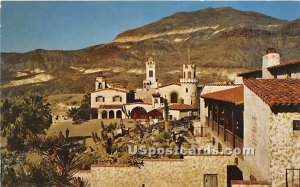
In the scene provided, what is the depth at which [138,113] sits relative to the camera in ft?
177

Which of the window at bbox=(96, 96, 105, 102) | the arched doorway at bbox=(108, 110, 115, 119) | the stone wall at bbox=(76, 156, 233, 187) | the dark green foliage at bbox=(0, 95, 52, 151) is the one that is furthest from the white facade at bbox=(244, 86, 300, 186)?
the window at bbox=(96, 96, 105, 102)

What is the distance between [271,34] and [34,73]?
330ft

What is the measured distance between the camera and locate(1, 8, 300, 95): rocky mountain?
115375 mm

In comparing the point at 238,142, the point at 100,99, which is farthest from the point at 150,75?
the point at 238,142

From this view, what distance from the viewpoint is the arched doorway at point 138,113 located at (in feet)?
171

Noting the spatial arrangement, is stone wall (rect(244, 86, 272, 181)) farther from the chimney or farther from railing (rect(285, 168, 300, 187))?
the chimney

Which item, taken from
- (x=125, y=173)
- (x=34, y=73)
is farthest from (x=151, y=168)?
(x=34, y=73)

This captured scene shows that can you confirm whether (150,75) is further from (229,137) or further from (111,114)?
(229,137)

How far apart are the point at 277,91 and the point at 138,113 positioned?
42.2 m

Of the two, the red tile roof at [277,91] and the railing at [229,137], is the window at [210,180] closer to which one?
the railing at [229,137]

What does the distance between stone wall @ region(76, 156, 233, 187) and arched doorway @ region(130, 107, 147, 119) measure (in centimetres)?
3498

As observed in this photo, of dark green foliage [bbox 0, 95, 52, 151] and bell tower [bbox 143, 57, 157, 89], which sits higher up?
bell tower [bbox 143, 57, 157, 89]

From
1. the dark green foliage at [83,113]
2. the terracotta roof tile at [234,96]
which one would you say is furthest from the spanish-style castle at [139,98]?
the terracotta roof tile at [234,96]

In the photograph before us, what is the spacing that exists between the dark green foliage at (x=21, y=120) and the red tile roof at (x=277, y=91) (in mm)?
20077
